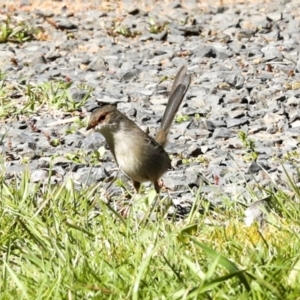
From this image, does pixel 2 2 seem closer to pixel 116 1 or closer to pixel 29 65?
pixel 116 1

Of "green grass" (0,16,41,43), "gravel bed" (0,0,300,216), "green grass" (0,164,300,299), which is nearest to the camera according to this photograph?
"green grass" (0,164,300,299)

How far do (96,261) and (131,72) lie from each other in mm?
5423

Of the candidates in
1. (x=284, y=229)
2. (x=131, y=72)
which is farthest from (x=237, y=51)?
(x=284, y=229)

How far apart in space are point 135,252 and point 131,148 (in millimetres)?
2360

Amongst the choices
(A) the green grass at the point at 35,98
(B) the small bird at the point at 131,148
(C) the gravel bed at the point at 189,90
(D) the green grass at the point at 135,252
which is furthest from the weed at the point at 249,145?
(A) the green grass at the point at 35,98

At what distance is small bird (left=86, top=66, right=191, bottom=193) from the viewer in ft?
22.0

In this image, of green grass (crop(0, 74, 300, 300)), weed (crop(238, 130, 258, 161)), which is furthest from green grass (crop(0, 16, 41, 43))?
green grass (crop(0, 74, 300, 300))

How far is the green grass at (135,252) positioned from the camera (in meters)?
3.93

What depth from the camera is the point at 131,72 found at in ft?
31.7

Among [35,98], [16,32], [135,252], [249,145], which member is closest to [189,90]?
[35,98]

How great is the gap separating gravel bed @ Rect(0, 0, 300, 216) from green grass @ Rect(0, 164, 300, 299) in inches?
26.5

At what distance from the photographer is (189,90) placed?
9078 millimetres

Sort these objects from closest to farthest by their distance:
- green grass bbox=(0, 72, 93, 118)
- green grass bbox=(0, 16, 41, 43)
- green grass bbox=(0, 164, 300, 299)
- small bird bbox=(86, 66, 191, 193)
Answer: green grass bbox=(0, 164, 300, 299)
small bird bbox=(86, 66, 191, 193)
green grass bbox=(0, 72, 93, 118)
green grass bbox=(0, 16, 41, 43)

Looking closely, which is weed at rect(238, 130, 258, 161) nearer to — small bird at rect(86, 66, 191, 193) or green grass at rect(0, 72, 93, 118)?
small bird at rect(86, 66, 191, 193)
